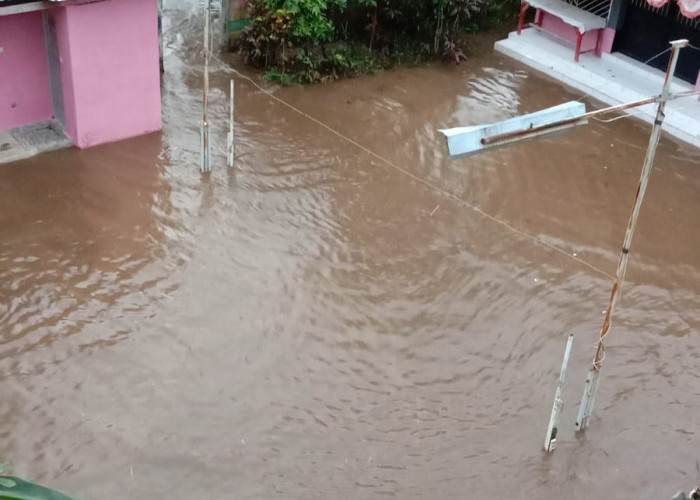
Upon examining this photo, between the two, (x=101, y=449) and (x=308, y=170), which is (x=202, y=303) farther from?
(x=308, y=170)

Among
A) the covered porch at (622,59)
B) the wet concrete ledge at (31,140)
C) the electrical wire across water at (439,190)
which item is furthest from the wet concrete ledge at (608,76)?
the wet concrete ledge at (31,140)

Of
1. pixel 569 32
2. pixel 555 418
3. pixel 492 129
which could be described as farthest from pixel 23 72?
pixel 569 32

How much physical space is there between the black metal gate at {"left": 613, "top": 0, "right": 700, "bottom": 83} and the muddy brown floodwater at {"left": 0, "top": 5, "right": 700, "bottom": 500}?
83.3 inches

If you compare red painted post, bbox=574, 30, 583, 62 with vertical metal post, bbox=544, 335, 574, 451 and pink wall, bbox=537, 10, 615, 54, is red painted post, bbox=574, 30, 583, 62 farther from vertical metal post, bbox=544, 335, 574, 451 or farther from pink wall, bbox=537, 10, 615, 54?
vertical metal post, bbox=544, 335, 574, 451

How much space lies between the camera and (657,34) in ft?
50.7

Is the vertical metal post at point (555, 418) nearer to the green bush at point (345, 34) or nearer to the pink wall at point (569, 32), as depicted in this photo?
the green bush at point (345, 34)

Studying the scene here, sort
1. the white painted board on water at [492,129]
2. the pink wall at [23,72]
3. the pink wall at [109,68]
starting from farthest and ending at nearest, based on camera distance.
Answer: the pink wall at [23,72] < the pink wall at [109,68] < the white painted board on water at [492,129]

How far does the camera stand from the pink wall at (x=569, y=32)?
16062 millimetres

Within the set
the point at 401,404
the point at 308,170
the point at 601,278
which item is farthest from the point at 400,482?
the point at 308,170

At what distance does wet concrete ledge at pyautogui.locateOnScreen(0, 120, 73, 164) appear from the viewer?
12016 millimetres

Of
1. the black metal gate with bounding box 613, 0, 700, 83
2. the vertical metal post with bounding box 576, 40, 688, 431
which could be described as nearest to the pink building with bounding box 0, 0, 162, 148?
the vertical metal post with bounding box 576, 40, 688, 431

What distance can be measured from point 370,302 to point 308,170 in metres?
3.08

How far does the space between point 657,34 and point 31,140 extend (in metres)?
Answer: 11.0

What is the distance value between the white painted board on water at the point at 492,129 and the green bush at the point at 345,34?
7.77 meters
